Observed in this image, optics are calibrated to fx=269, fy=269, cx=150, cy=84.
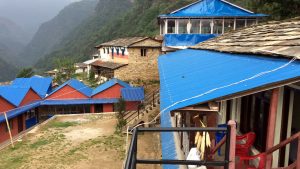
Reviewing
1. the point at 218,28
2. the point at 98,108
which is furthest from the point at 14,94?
the point at 218,28

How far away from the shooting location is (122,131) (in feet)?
65.9

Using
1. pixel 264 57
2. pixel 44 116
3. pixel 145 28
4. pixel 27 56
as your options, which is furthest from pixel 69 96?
pixel 27 56

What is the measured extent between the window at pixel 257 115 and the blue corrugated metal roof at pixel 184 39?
17519 mm

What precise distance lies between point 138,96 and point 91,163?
10.4 m

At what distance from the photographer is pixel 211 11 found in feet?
80.5

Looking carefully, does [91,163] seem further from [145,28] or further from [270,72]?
[145,28]

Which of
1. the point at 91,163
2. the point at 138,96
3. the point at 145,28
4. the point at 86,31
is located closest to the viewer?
the point at 91,163

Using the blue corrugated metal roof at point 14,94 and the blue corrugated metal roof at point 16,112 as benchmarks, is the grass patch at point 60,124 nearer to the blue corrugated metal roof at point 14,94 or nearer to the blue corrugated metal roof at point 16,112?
the blue corrugated metal roof at point 16,112

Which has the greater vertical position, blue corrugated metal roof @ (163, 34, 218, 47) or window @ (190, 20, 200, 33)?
window @ (190, 20, 200, 33)

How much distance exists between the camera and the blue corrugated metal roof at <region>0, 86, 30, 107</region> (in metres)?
21.3

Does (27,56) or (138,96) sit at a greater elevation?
(138,96)

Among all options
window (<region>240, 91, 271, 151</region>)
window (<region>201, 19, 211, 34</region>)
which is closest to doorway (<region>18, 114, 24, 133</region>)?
window (<region>201, 19, 211, 34</region>)

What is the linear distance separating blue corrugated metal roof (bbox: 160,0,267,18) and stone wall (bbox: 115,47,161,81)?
8183 mm

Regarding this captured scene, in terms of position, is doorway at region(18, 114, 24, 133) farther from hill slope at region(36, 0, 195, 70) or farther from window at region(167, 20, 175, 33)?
hill slope at region(36, 0, 195, 70)
